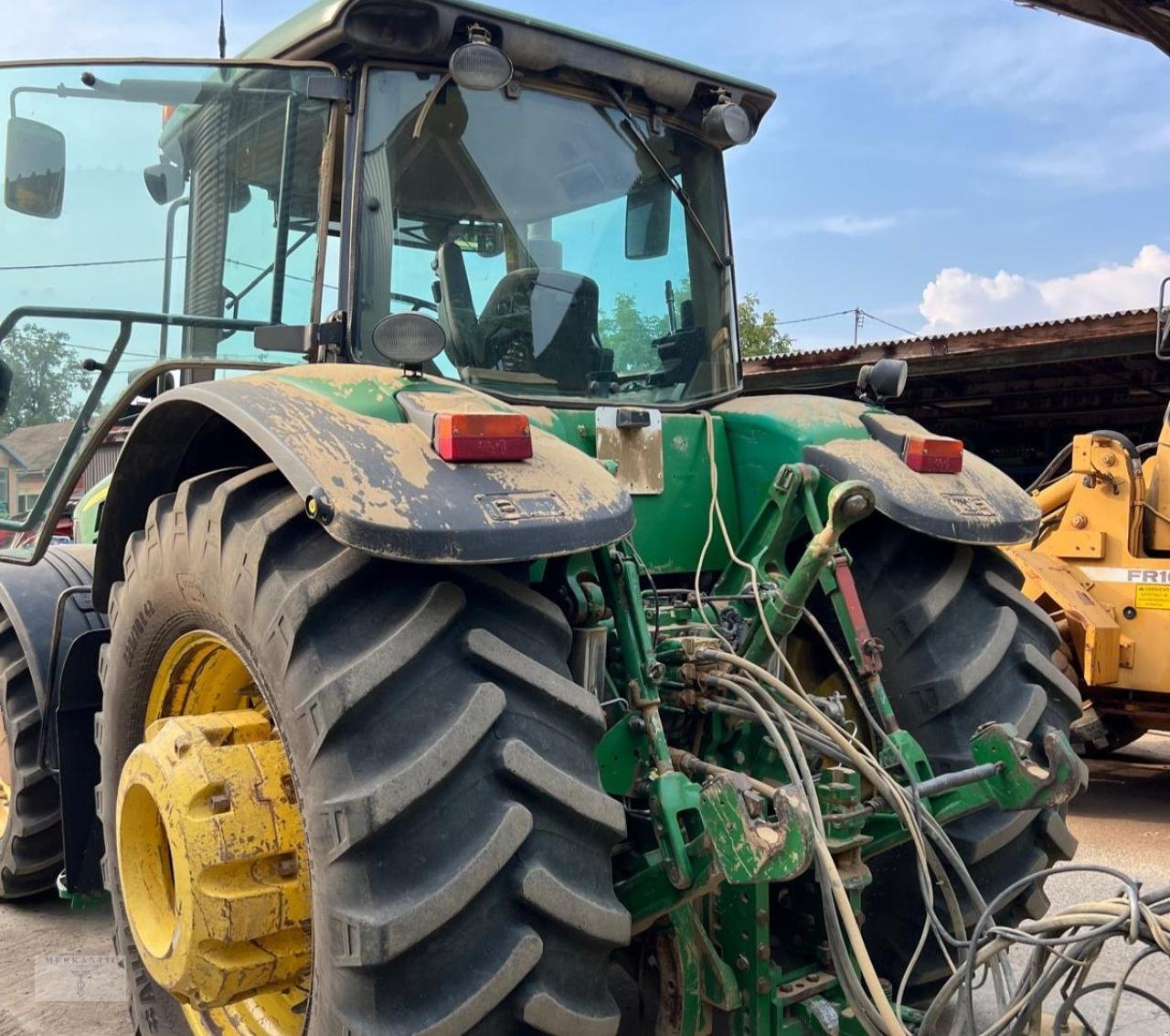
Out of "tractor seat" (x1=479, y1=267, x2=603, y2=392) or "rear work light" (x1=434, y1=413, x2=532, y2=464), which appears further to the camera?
"tractor seat" (x1=479, y1=267, x2=603, y2=392)

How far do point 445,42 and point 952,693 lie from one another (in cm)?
200

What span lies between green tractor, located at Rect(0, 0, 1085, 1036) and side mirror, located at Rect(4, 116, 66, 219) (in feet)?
0.04

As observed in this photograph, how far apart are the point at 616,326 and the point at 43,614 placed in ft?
6.89

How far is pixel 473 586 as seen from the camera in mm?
2115

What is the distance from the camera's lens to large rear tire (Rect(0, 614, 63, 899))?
147 inches

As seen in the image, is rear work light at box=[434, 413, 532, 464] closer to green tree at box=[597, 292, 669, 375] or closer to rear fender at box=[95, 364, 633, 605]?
rear fender at box=[95, 364, 633, 605]

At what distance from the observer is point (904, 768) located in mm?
2475

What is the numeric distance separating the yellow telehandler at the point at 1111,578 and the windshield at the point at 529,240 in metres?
3.32

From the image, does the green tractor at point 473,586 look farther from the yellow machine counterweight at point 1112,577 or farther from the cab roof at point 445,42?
the yellow machine counterweight at point 1112,577

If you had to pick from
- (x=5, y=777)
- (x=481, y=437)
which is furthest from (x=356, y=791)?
(x=5, y=777)

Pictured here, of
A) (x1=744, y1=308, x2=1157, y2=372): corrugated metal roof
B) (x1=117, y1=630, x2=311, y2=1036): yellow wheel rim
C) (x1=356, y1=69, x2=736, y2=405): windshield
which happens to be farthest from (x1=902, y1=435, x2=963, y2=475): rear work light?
(x1=744, y1=308, x2=1157, y2=372): corrugated metal roof

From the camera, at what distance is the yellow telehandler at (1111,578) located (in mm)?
5926

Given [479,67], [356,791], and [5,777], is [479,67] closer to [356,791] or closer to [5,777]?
[356,791]

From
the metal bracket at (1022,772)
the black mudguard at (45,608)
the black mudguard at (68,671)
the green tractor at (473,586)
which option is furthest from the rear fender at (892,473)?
the black mudguard at (45,608)
